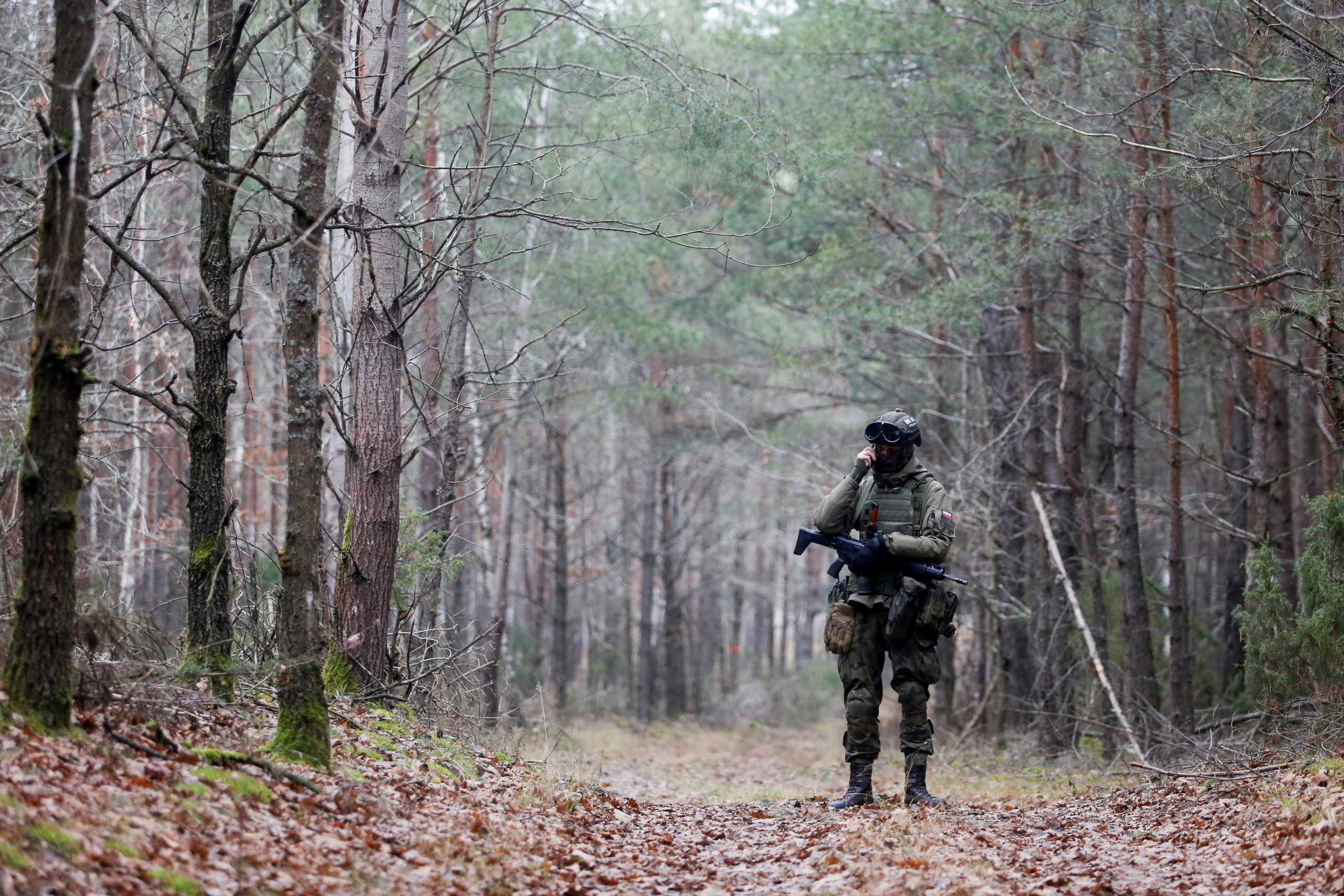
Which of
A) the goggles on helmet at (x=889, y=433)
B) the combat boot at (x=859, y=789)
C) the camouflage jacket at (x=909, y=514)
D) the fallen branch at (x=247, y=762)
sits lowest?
the combat boot at (x=859, y=789)

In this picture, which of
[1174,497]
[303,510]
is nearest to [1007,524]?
[1174,497]

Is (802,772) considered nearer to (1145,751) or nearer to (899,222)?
(1145,751)

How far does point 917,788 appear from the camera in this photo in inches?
309

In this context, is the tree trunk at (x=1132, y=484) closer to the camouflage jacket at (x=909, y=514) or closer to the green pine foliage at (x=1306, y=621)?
the green pine foliage at (x=1306, y=621)

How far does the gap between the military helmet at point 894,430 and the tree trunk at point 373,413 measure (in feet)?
11.0

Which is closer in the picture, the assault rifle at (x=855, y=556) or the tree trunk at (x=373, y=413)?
the assault rifle at (x=855, y=556)

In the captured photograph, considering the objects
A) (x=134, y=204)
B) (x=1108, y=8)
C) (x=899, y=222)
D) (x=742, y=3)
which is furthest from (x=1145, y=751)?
(x=742, y=3)

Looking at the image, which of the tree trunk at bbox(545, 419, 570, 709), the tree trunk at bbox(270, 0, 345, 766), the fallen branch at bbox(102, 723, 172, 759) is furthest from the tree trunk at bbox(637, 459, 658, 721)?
the fallen branch at bbox(102, 723, 172, 759)

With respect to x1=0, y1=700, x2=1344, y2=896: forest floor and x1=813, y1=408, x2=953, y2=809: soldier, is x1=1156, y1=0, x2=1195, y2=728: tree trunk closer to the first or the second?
x1=0, y1=700, x2=1344, y2=896: forest floor

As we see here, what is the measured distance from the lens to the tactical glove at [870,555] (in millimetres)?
7887

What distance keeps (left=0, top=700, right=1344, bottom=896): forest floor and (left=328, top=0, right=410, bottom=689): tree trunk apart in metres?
0.68

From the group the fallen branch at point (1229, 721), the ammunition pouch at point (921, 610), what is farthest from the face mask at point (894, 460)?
the fallen branch at point (1229, 721)

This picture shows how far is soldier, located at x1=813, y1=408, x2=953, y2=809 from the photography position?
788cm

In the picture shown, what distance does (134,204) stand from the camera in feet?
20.3
